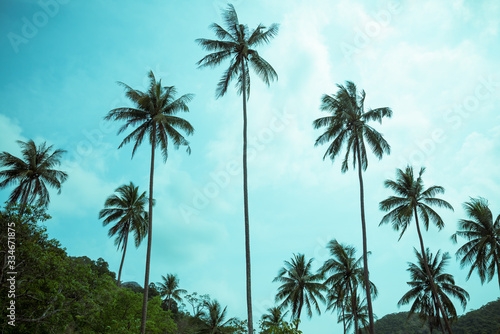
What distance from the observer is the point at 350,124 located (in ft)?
80.8

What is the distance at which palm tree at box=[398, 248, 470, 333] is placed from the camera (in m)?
32.6

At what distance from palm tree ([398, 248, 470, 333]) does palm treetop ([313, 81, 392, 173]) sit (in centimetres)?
1536

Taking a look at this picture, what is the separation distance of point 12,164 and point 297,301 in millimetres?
31133

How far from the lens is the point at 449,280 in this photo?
3322 cm

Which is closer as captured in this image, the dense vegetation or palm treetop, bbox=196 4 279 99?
palm treetop, bbox=196 4 279 99

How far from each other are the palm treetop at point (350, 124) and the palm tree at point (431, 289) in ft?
50.4

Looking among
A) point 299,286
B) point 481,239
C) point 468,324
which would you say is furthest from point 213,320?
point 468,324

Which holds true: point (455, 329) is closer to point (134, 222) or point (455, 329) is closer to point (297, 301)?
point (297, 301)

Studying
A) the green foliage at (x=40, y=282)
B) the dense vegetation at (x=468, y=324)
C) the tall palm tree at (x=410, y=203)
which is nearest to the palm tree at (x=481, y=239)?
the tall palm tree at (x=410, y=203)

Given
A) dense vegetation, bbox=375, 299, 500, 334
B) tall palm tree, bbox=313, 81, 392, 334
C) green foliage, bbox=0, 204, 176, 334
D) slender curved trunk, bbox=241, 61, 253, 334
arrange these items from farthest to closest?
dense vegetation, bbox=375, 299, 500, 334, tall palm tree, bbox=313, 81, 392, 334, slender curved trunk, bbox=241, 61, 253, 334, green foliage, bbox=0, 204, 176, 334

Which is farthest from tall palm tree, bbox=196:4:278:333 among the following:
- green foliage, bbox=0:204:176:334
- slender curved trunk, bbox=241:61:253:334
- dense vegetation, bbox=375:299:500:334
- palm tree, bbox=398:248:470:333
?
dense vegetation, bbox=375:299:500:334

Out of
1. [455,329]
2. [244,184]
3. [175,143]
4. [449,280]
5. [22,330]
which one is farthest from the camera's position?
[455,329]

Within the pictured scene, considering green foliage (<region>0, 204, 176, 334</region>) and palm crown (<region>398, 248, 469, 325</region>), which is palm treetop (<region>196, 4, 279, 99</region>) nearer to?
green foliage (<region>0, 204, 176, 334</region>)

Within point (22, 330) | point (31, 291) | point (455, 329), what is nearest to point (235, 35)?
point (31, 291)
